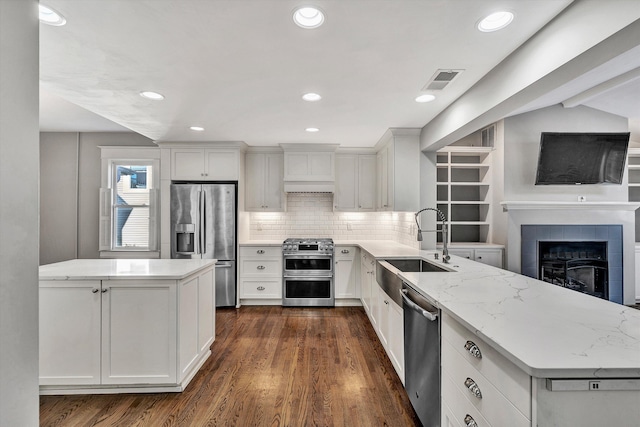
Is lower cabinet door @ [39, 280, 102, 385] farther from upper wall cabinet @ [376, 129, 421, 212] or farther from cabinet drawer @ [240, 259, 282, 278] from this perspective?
upper wall cabinet @ [376, 129, 421, 212]

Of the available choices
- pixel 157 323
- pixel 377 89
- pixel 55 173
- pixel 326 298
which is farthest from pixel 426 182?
pixel 55 173

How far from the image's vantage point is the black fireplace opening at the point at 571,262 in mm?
4082

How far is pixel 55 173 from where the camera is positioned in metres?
4.68

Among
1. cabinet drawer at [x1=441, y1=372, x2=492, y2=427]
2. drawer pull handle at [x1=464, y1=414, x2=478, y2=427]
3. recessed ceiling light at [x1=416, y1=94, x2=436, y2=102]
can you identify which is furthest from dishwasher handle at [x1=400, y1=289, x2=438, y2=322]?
recessed ceiling light at [x1=416, y1=94, x2=436, y2=102]

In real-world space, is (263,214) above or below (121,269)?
above

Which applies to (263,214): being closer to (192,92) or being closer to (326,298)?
(326,298)

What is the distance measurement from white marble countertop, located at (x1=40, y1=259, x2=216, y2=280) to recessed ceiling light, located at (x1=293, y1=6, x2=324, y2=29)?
1890mm

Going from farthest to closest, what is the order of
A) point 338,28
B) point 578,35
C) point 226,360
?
point 226,360, point 338,28, point 578,35

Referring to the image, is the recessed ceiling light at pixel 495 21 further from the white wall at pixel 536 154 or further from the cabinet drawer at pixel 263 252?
the cabinet drawer at pixel 263 252

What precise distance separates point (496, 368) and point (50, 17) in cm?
265

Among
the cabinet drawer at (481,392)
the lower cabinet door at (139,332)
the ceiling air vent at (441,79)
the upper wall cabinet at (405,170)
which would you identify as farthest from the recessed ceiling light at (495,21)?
the lower cabinet door at (139,332)

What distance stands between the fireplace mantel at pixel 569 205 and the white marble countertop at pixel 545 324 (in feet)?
7.64

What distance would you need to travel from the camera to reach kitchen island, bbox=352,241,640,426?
0.94 meters

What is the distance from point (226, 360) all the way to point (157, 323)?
2.84ft
